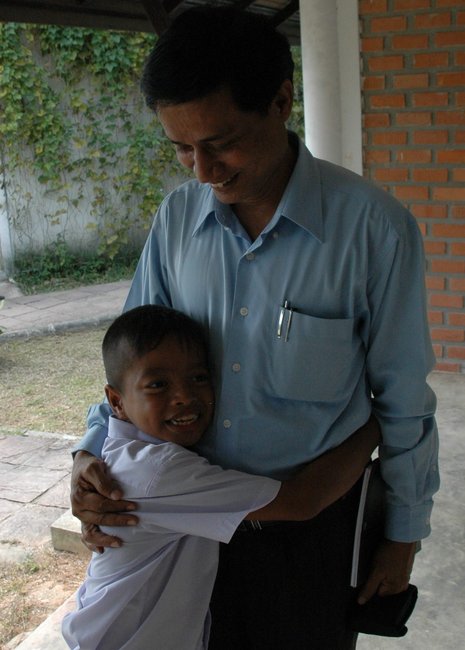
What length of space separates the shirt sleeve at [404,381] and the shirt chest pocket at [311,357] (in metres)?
0.07

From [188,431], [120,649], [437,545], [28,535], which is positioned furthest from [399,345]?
[28,535]

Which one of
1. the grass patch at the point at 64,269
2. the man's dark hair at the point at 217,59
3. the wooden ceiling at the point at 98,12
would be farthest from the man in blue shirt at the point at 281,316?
the grass patch at the point at 64,269

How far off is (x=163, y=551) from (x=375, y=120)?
3.47 meters

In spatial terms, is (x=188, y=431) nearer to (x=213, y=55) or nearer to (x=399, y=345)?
(x=399, y=345)

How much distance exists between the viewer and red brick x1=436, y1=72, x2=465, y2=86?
3.99 meters

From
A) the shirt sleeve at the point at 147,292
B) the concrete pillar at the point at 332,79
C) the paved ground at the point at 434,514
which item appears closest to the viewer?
the shirt sleeve at the point at 147,292

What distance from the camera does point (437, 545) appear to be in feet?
8.86

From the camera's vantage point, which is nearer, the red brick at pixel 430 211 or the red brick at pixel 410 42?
the red brick at pixel 410 42

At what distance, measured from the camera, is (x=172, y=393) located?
4.48 feet

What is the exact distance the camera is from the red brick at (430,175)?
418 centimetres

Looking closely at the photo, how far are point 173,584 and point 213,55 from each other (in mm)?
909

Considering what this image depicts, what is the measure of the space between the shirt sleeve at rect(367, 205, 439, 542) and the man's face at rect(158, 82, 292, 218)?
0.25 m

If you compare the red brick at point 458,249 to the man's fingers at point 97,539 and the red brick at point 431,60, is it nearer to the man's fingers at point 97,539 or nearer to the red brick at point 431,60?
the red brick at point 431,60

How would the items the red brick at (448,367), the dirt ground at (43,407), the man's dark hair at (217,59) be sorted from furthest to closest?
the red brick at (448,367) → the dirt ground at (43,407) → the man's dark hair at (217,59)
